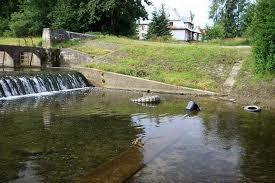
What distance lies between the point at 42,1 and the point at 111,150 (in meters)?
36.2

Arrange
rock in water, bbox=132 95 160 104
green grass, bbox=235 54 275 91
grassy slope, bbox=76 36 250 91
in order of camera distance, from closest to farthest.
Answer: rock in water, bbox=132 95 160 104 → green grass, bbox=235 54 275 91 → grassy slope, bbox=76 36 250 91

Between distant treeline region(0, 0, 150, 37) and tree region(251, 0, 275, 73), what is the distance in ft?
64.1

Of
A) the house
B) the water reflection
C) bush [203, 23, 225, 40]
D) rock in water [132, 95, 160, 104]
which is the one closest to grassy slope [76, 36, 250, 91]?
rock in water [132, 95, 160, 104]

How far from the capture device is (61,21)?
43.1 metres

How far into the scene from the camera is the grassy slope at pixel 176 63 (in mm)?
27234

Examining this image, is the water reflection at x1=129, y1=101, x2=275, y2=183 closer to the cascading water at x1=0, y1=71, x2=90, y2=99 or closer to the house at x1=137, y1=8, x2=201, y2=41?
the cascading water at x1=0, y1=71, x2=90, y2=99

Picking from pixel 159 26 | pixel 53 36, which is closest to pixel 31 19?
pixel 53 36

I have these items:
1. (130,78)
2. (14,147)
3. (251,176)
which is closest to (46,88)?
(130,78)

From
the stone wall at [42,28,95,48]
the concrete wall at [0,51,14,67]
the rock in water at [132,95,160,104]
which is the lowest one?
the rock in water at [132,95,160,104]

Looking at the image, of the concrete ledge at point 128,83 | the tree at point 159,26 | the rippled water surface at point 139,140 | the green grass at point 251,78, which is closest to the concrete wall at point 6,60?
the concrete ledge at point 128,83

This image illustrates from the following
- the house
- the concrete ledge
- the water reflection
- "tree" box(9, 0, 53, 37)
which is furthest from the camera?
the house

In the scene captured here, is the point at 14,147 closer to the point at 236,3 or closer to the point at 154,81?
the point at 154,81

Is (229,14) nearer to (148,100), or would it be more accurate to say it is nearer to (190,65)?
(190,65)

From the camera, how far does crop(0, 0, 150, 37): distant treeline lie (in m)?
43.1
